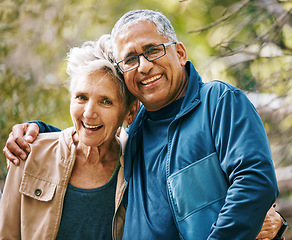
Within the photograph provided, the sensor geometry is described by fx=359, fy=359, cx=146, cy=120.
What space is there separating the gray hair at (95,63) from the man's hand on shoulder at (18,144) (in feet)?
1.01

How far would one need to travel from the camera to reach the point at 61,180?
175cm

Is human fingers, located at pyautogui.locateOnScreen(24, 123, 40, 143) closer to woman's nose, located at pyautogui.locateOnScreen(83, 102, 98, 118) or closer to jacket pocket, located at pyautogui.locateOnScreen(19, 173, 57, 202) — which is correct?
jacket pocket, located at pyautogui.locateOnScreen(19, 173, 57, 202)

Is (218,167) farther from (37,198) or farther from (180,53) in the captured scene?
(37,198)

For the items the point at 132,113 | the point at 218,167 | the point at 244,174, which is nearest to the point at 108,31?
the point at 132,113

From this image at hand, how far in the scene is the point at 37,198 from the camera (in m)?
1.71

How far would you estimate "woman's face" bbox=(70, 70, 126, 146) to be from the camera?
172 cm

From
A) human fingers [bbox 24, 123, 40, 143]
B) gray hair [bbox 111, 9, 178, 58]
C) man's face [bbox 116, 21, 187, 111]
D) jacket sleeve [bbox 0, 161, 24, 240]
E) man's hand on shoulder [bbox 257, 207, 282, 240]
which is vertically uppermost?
gray hair [bbox 111, 9, 178, 58]

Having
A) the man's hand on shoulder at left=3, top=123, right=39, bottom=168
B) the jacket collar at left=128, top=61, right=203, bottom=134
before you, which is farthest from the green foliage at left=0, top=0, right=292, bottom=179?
the man's hand on shoulder at left=3, top=123, right=39, bottom=168

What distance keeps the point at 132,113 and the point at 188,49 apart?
1.67m

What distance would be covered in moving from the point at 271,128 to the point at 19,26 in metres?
2.70

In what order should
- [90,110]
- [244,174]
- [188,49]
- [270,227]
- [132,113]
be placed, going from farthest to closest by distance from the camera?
[188,49] → [132,113] → [90,110] → [270,227] → [244,174]

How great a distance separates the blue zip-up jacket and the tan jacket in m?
0.44

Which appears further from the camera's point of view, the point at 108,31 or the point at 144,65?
the point at 108,31

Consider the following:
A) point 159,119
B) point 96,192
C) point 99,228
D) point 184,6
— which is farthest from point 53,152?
point 184,6
